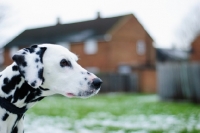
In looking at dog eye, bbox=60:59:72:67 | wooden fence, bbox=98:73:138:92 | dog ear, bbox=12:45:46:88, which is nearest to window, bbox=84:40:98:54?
wooden fence, bbox=98:73:138:92

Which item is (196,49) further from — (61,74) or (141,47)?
(61,74)

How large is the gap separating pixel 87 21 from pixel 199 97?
25.5 metres

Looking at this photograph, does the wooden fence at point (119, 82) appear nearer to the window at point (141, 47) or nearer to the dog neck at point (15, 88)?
the window at point (141, 47)

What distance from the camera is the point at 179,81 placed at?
16641 mm

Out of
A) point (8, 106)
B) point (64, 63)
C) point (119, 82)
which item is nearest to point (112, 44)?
point (119, 82)

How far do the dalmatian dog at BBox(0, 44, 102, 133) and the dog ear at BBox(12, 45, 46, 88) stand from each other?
2 cm

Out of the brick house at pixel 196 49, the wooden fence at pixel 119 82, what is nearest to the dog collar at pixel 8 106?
the wooden fence at pixel 119 82

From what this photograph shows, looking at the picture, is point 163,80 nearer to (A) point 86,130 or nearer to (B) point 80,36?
(A) point 86,130

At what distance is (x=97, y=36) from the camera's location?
34031 mm

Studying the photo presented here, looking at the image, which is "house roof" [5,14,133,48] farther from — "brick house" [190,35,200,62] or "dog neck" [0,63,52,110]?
"dog neck" [0,63,52,110]

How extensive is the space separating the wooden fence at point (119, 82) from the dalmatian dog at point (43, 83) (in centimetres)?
2461

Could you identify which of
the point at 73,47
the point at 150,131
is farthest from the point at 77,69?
the point at 73,47

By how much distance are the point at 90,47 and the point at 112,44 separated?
2.55 m

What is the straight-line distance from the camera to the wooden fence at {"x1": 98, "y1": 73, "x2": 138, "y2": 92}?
27.8 m
